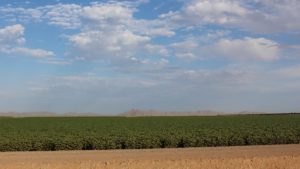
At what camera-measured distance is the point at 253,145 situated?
1411 inches

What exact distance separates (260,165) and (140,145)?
15314 millimetres

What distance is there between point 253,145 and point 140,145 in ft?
25.6

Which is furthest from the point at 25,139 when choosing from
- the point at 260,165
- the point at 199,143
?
the point at 260,165

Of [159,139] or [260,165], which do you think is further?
[159,139]

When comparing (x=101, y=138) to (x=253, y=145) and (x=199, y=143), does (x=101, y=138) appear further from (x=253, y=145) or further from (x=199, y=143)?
(x=253, y=145)

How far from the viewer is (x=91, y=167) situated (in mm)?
20766

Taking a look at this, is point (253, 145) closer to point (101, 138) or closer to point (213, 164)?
point (101, 138)

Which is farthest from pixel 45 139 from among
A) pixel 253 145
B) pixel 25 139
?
pixel 253 145

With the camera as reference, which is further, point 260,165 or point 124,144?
point 124,144

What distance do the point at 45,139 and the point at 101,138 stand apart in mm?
3824

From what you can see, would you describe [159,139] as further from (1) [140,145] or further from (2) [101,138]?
(2) [101,138]

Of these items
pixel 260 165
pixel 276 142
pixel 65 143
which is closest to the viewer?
pixel 260 165

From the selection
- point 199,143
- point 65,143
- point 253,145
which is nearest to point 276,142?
point 253,145

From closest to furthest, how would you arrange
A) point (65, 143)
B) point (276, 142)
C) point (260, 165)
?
1. point (260, 165)
2. point (65, 143)
3. point (276, 142)
